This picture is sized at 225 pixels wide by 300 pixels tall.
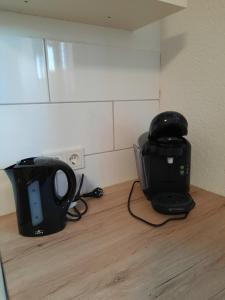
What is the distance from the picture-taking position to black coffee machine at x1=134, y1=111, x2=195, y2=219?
0.71 meters

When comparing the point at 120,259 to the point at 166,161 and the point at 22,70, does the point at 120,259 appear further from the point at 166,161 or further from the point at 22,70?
the point at 22,70

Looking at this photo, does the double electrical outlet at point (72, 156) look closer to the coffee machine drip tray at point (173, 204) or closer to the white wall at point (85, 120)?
the white wall at point (85, 120)

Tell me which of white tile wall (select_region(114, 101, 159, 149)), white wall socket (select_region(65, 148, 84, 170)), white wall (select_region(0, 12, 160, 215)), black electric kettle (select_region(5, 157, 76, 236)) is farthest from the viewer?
white tile wall (select_region(114, 101, 159, 149))

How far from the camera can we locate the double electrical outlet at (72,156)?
2.56 feet

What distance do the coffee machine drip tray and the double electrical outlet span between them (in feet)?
0.94

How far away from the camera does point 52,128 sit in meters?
0.76

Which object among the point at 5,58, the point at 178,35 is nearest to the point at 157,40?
the point at 178,35

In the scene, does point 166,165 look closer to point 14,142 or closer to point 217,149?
point 217,149

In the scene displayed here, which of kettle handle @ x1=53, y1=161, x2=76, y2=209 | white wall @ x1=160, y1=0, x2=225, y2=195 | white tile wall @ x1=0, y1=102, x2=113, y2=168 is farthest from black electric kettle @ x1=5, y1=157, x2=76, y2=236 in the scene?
white wall @ x1=160, y1=0, x2=225, y2=195

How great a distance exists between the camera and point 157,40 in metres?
0.95

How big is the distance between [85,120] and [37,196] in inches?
13.3

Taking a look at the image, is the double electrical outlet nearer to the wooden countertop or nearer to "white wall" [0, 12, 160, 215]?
"white wall" [0, 12, 160, 215]

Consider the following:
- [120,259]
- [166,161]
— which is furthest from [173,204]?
[120,259]

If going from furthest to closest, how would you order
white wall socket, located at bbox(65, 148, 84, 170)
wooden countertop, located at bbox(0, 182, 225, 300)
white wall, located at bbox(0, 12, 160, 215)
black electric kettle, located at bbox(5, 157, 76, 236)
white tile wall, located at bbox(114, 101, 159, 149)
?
white tile wall, located at bbox(114, 101, 159, 149)
white wall socket, located at bbox(65, 148, 84, 170)
white wall, located at bbox(0, 12, 160, 215)
black electric kettle, located at bbox(5, 157, 76, 236)
wooden countertop, located at bbox(0, 182, 225, 300)
